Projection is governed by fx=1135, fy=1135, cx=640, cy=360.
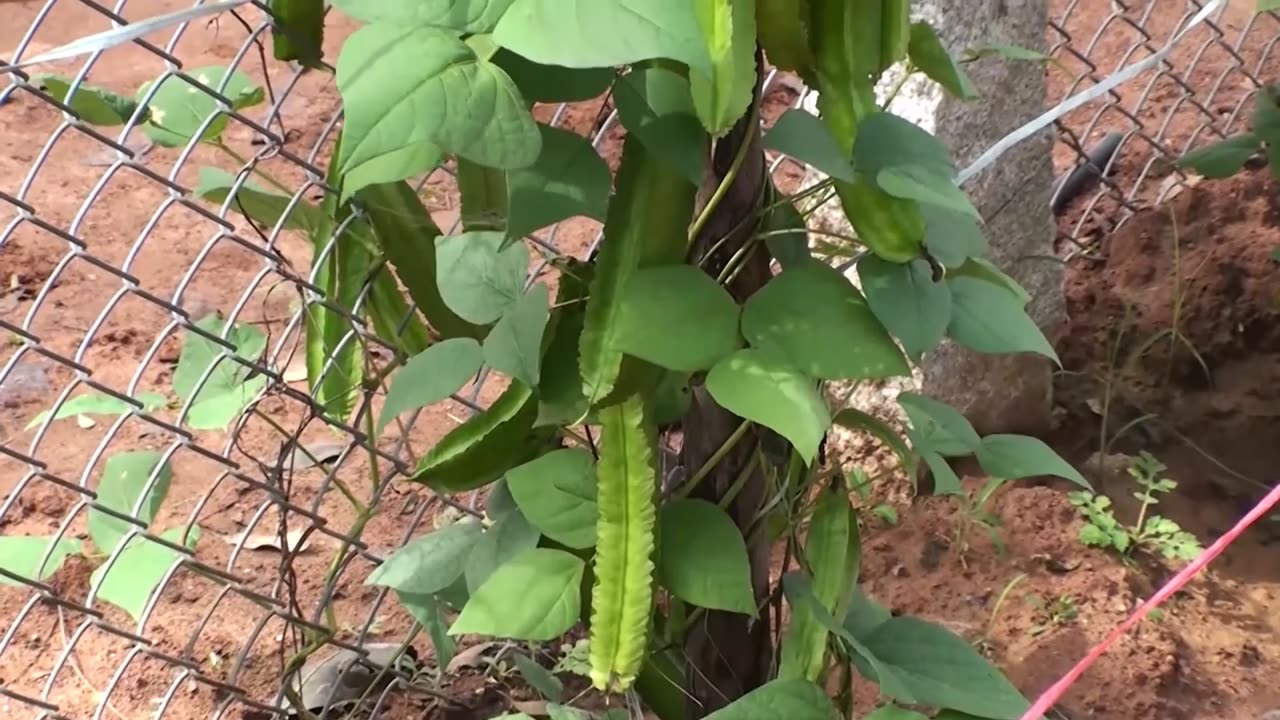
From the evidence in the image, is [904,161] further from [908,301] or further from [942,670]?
[942,670]

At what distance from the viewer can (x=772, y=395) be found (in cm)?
88

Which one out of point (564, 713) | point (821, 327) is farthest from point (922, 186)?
point (564, 713)

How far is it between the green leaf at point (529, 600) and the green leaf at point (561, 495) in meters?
0.03

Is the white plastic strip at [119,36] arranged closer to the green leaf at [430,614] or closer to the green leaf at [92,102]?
the green leaf at [92,102]

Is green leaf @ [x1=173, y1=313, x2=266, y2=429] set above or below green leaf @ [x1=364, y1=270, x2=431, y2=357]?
below

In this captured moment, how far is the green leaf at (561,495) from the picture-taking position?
41.6 inches

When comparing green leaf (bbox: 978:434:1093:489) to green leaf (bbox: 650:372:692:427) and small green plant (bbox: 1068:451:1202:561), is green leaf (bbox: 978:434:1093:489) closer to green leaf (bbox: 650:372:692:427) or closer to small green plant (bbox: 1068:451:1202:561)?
green leaf (bbox: 650:372:692:427)

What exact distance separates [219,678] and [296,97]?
2104 millimetres

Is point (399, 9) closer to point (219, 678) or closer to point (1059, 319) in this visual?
point (219, 678)

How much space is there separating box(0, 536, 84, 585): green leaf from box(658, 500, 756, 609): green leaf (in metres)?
0.75

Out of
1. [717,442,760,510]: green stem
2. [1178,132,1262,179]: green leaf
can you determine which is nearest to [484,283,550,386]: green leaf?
[717,442,760,510]: green stem

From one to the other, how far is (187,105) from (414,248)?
11.5 inches

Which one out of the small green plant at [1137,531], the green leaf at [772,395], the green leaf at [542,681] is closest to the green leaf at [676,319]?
the green leaf at [772,395]

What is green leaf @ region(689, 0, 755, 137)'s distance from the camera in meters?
0.79
